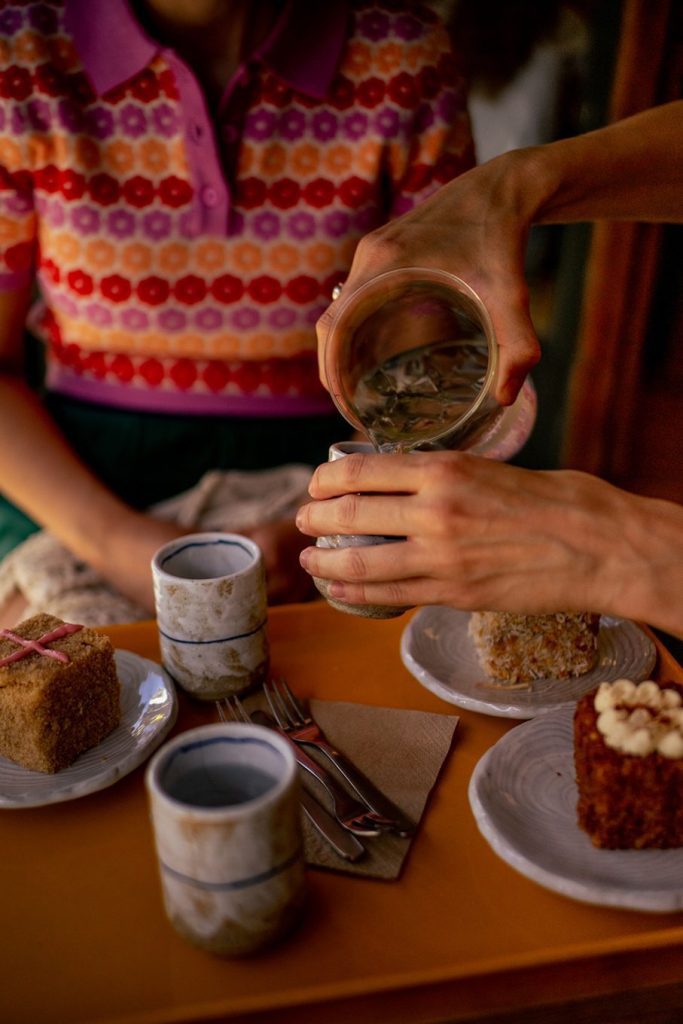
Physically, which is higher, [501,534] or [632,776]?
[501,534]

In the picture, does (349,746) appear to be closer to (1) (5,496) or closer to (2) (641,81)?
(1) (5,496)

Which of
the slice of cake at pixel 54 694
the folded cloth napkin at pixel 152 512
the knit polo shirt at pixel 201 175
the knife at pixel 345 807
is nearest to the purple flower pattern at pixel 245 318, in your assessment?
the knit polo shirt at pixel 201 175

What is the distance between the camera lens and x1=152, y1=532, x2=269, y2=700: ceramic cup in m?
0.86

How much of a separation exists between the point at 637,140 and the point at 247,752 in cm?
92

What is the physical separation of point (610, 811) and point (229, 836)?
1.04 feet

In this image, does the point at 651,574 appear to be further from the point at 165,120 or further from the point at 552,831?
the point at 165,120

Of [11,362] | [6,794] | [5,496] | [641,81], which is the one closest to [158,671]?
[6,794]

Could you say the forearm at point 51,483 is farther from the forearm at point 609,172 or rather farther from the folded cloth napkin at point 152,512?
the forearm at point 609,172

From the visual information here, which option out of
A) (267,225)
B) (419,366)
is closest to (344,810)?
(419,366)

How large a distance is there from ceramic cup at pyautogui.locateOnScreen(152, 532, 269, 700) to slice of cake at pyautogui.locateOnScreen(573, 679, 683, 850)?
341 millimetres

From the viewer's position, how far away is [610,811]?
702mm

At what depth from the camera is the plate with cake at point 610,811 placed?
67 cm

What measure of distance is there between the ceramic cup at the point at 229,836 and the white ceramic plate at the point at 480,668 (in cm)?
31

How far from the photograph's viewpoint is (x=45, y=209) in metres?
1.38
